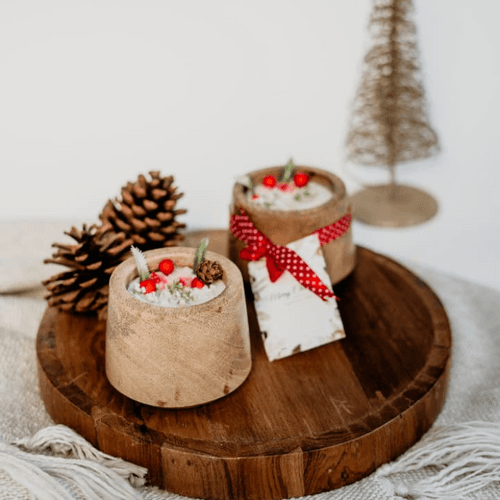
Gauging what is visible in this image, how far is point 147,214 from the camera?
149 cm

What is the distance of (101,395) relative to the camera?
1236 mm

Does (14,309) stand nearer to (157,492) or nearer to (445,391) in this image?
(157,492)

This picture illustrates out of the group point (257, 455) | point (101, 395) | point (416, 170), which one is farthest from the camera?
point (416, 170)

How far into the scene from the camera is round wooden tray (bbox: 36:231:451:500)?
115 cm

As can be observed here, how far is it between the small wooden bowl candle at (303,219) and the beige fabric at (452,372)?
0.27 m

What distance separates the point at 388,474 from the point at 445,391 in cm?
20

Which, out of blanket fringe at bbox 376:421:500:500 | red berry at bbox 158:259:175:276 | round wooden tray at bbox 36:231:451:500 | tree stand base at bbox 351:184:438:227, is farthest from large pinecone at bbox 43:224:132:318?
tree stand base at bbox 351:184:438:227

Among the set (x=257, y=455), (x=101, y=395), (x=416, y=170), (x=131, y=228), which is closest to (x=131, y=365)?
(x=101, y=395)

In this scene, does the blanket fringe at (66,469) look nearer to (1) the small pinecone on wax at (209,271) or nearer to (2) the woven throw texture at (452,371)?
(2) the woven throw texture at (452,371)

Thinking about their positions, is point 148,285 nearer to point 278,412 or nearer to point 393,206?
point 278,412

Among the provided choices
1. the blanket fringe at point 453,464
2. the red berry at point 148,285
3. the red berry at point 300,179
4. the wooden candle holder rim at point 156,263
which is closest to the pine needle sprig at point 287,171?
the red berry at point 300,179

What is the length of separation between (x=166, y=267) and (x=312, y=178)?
1.28ft

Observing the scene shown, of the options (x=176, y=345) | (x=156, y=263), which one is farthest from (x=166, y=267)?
(x=176, y=345)

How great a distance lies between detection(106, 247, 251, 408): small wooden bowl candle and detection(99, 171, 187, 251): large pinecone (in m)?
0.24
